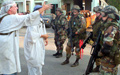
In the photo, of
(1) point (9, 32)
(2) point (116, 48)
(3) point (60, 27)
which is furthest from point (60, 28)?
(2) point (116, 48)

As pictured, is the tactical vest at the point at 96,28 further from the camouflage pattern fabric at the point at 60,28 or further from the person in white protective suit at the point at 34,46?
the camouflage pattern fabric at the point at 60,28

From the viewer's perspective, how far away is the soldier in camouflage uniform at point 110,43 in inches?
119

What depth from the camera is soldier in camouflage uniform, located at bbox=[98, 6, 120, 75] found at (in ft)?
9.93

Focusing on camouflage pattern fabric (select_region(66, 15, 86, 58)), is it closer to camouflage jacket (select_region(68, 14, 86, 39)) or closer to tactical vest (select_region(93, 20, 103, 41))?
camouflage jacket (select_region(68, 14, 86, 39))

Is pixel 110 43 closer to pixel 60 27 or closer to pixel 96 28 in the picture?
pixel 96 28

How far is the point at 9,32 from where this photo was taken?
322 centimetres

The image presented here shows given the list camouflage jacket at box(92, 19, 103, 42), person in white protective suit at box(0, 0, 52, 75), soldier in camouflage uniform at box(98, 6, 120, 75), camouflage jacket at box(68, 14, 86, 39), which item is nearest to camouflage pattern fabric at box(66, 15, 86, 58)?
camouflage jacket at box(68, 14, 86, 39)

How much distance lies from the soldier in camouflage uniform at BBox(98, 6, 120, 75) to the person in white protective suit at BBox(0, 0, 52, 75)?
1218mm

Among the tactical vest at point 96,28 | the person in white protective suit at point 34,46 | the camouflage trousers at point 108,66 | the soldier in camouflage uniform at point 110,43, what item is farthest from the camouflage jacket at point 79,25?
the camouflage trousers at point 108,66

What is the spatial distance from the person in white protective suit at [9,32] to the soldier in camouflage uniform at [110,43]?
1218 millimetres

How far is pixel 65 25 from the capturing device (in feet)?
21.6

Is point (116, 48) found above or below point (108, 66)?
above

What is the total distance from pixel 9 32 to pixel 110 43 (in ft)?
6.42

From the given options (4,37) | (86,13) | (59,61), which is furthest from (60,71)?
(86,13)
